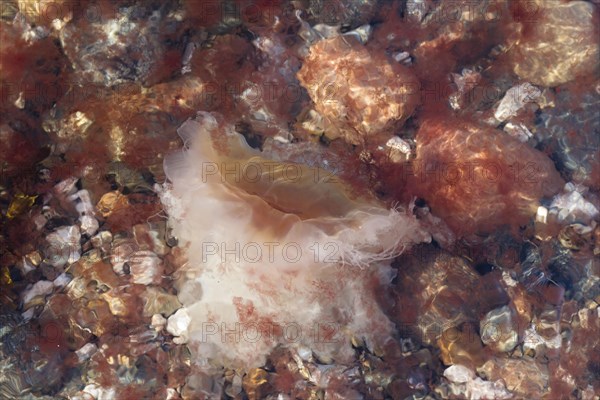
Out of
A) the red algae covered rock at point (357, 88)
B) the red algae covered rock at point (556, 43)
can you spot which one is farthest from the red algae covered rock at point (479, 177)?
the red algae covered rock at point (556, 43)

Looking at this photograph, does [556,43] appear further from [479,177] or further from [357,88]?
[357,88]

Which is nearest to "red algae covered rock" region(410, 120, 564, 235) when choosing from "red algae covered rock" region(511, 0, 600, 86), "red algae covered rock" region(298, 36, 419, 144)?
"red algae covered rock" region(298, 36, 419, 144)

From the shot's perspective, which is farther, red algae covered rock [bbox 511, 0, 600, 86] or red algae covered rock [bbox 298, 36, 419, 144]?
red algae covered rock [bbox 511, 0, 600, 86]

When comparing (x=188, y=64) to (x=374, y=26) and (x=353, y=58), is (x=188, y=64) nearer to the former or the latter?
(x=353, y=58)

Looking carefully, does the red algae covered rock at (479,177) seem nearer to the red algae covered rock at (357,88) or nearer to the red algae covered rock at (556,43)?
the red algae covered rock at (357,88)

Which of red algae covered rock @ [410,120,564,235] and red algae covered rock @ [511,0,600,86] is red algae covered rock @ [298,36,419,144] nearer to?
red algae covered rock @ [410,120,564,235]

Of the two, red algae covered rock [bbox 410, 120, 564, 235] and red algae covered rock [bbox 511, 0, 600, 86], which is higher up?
red algae covered rock [bbox 511, 0, 600, 86]
